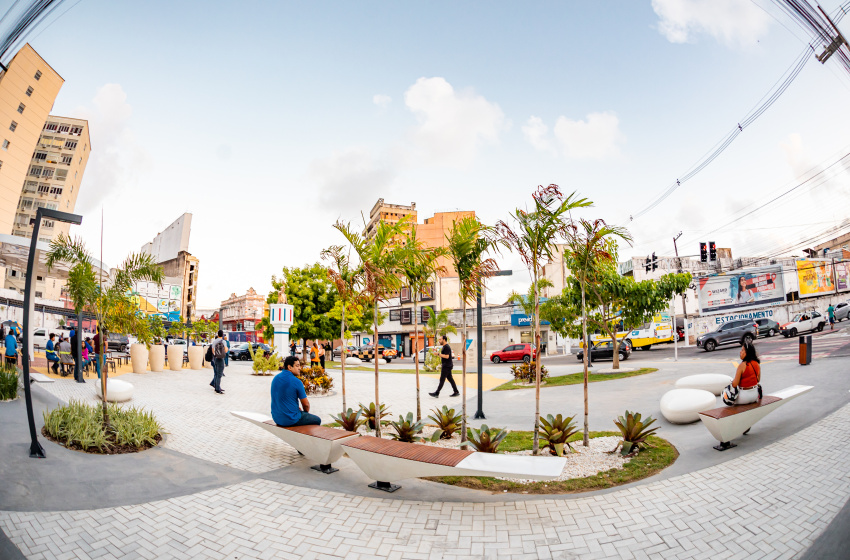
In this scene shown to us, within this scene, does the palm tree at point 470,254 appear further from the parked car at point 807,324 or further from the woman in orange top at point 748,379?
the parked car at point 807,324

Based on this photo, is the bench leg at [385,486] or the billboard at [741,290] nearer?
the bench leg at [385,486]

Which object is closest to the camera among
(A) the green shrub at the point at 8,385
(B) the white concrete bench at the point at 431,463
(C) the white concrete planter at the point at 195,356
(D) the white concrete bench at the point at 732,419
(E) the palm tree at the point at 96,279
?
(B) the white concrete bench at the point at 431,463

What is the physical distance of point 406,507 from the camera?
4438 millimetres

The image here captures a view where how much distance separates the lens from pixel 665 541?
348 cm

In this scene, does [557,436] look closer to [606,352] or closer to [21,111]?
[21,111]

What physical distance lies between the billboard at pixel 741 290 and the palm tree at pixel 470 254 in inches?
1470

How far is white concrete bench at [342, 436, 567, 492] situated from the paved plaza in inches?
12.1

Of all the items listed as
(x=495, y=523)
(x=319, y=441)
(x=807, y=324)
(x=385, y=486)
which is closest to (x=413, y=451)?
(x=385, y=486)

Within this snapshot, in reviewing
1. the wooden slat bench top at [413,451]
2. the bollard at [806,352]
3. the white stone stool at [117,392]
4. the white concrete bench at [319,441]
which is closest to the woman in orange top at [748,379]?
the wooden slat bench top at [413,451]

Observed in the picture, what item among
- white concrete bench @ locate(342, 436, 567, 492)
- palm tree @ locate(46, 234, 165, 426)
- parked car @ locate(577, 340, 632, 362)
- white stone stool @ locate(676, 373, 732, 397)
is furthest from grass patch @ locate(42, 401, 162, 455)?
parked car @ locate(577, 340, 632, 362)

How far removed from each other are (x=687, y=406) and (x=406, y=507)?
5.69 meters

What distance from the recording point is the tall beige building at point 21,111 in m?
3.84

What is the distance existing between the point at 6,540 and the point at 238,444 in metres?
3.68

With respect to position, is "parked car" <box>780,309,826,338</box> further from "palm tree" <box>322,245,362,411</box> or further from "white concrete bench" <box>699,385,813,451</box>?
"palm tree" <box>322,245,362,411</box>
